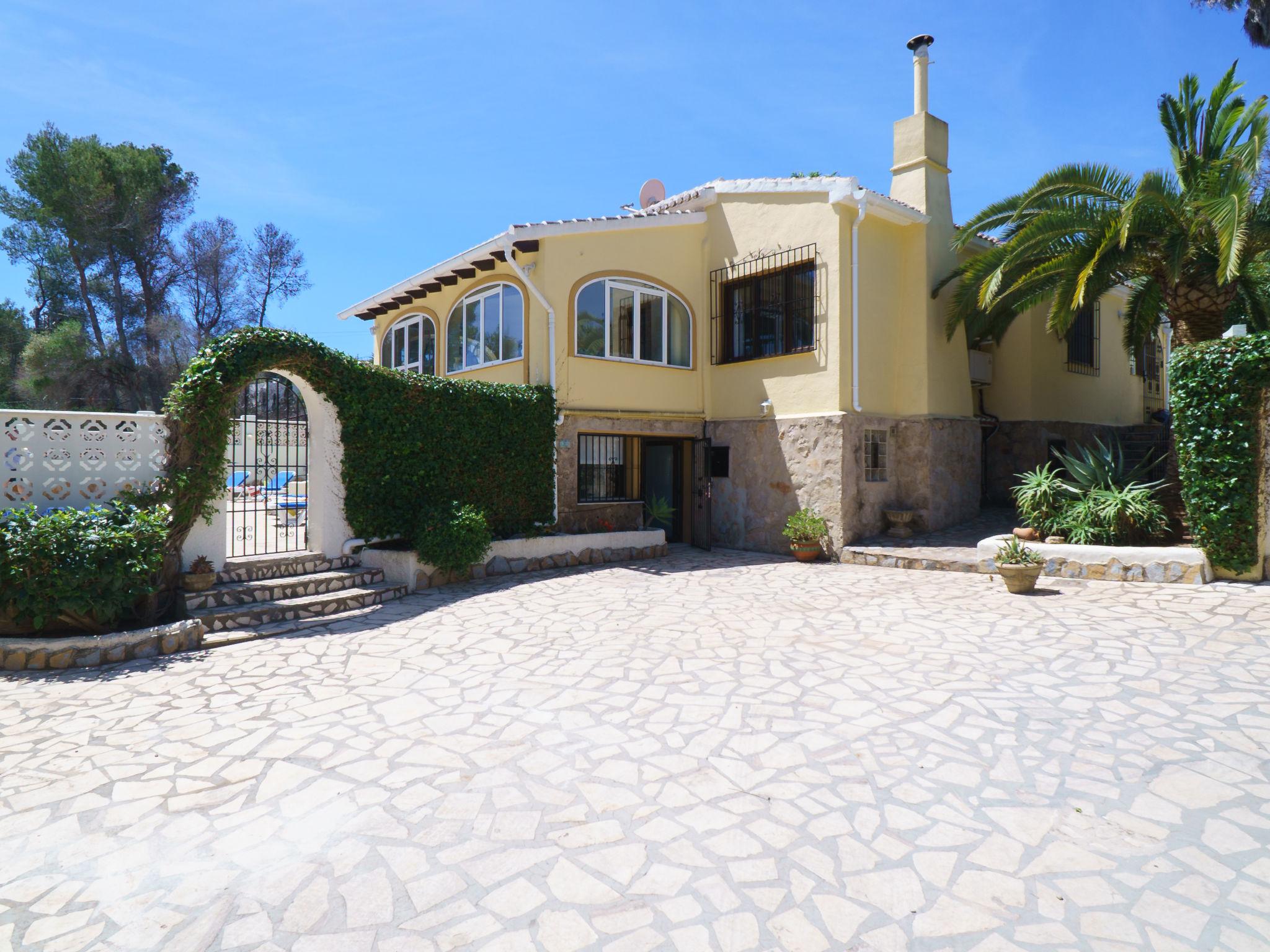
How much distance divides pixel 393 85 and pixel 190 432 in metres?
5.51

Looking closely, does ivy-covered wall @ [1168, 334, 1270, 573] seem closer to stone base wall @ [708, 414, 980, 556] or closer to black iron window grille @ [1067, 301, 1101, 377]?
stone base wall @ [708, 414, 980, 556]

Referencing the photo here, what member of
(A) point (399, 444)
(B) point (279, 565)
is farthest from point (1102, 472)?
(B) point (279, 565)

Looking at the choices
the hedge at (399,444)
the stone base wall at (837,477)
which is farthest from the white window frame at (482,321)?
the stone base wall at (837,477)

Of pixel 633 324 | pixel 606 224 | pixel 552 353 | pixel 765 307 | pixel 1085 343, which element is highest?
pixel 606 224

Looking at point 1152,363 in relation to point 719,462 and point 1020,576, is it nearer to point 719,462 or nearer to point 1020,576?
point 719,462

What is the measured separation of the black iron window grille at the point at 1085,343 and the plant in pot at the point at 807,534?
8.33 m

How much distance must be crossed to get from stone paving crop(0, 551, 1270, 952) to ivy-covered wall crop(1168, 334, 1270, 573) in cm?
168

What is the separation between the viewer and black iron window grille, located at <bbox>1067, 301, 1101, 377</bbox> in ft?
50.2

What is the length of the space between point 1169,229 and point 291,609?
1296cm

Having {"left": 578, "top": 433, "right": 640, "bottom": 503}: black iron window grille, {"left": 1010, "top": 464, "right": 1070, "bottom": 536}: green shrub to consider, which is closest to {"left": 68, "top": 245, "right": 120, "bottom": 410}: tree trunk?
{"left": 578, "top": 433, "right": 640, "bottom": 503}: black iron window grille

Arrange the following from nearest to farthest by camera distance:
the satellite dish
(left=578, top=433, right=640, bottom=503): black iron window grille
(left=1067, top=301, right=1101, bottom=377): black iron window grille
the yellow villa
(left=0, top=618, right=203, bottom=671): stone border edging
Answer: (left=0, top=618, right=203, bottom=671): stone border edging → the yellow villa → (left=578, top=433, right=640, bottom=503): black iron window grille → the satellite dish → (left=1067, top=301, right=1101, bottom=377): black iron window grille

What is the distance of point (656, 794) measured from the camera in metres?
3.66

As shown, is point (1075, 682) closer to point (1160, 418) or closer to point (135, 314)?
point (1160, 418)

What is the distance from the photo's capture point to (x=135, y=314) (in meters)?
27.1
